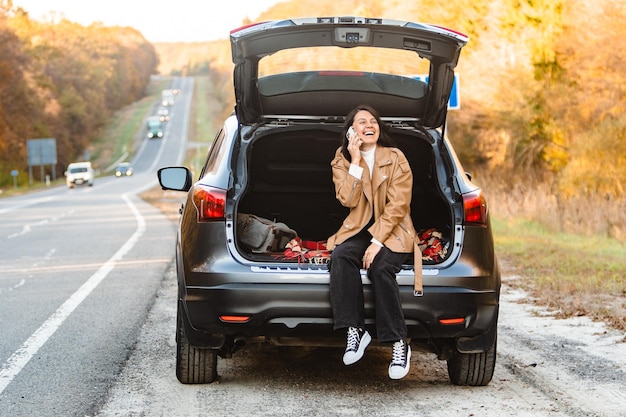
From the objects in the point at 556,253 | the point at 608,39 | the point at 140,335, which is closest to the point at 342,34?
the point at 140,335

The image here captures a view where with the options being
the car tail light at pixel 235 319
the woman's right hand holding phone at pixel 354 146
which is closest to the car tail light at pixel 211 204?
the car tail light at pixel 235 319

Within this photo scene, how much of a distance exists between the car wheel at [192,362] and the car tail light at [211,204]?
2.07 ft

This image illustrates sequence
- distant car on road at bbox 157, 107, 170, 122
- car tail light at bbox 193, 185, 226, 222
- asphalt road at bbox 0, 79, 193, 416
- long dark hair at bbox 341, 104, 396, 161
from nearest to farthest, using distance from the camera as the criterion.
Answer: car tail light at bbox 193, 185, 226, 222 → asphalt road at bbox 0, 79, 193, 416 → long dark hair at bbox 341, 104, 396, 161 → distant car on road at bbox 157, 107, 170, 122

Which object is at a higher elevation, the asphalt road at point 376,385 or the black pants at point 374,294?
the black pants at point 374,294

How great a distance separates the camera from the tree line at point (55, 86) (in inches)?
2773

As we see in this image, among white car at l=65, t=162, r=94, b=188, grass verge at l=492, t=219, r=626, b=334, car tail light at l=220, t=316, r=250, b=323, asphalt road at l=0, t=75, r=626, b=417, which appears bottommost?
white car at l=65, t=162, r=94, b=188

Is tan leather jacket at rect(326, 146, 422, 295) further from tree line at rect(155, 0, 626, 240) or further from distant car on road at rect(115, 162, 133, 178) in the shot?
distant car on road at rect(115, 162, 133, 178)

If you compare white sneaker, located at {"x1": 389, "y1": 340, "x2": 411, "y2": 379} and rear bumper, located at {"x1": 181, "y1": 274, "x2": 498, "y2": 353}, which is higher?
rear bumper, located at {"x1": 181, "y1": 274, "x2": 498, "y2": 353}

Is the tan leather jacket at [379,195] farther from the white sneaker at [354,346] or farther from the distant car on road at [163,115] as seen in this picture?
the distant car on road at [163,115]

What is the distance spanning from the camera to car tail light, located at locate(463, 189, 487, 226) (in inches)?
234

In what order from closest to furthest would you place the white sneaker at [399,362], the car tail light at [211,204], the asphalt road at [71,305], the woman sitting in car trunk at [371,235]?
the woman sitting in car trunk at [371,235]
the white sneaker at [399,362]
the car tail light at [211,204]
the asphalt road at [71,305]

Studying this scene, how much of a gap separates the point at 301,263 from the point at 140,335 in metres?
2.72

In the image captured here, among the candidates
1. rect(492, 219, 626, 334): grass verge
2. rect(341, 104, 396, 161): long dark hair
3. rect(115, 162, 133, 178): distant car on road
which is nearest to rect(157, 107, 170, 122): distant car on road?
rect(115, 162, 133, 178): distant car on road

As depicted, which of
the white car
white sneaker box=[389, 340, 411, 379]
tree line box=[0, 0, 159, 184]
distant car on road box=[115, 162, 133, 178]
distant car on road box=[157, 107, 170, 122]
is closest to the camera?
white sneaker box=[389, 340, 411, 379]
